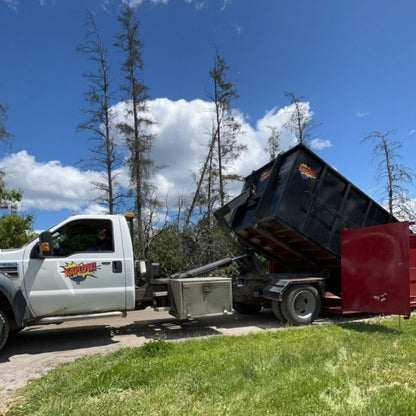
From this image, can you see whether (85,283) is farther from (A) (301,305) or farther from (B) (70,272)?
(A) (301,305)

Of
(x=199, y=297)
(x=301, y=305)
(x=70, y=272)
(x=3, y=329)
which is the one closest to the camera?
(x=3, y=329)

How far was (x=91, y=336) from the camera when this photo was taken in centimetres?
749

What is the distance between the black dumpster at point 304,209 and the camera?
8016mm

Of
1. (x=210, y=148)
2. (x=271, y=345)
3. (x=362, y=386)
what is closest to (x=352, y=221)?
(x=271, y=345)

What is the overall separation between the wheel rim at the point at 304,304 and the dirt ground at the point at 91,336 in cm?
45

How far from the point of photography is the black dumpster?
802 cm

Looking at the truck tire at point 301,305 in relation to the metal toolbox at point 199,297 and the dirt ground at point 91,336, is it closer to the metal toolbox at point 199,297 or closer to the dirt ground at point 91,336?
the dirt ground at point 91,336

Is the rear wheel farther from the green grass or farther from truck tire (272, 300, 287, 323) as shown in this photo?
the green grass

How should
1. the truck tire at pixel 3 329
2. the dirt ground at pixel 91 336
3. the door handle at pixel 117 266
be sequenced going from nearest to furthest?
the dirt ground at pixel 91 336 → the truck tire at pixel 3 329 → the door handle at pixel 117 266

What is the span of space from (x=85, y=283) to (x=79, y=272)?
8.4 inches

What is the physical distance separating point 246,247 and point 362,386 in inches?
231

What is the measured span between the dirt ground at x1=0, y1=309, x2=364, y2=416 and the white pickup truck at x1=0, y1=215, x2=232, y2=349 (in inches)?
20.3

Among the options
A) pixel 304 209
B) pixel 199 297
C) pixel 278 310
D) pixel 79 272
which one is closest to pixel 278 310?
pixel 278 310

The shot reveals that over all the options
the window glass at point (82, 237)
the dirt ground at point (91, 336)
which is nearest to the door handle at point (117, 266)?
the window glass at point (82, 237)
